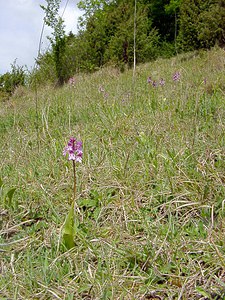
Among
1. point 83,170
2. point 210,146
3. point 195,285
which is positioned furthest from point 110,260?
point 210,146

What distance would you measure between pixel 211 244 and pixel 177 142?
36.7 inches

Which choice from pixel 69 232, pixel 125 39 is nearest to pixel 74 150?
pixel 69 232

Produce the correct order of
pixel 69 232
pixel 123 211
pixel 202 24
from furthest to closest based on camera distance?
pixel 202 24 < pixel 123 211 < pixel 69 232

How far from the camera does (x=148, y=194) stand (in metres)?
1.67

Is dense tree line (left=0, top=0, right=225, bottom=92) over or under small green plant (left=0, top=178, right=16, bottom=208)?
over

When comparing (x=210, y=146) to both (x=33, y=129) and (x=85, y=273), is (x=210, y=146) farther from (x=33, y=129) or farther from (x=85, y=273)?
(x=33, y=129)

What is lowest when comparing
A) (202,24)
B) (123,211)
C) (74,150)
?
(123,211)

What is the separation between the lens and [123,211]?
1.54 metres

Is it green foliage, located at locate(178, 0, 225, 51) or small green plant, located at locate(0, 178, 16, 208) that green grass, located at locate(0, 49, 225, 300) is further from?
green foliage, located at locate(178, 0, 225, 51)

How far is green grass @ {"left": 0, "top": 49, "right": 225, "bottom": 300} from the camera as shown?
1.15 m

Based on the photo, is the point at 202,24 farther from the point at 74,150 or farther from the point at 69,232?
the point at 69,232

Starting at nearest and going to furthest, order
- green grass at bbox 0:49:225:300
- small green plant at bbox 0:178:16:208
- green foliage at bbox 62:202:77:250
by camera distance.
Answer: green grass at bbox 0:49:225:300
green foliage at bbox 62:202:77:250
small green plant at bbox 0:178:16:208

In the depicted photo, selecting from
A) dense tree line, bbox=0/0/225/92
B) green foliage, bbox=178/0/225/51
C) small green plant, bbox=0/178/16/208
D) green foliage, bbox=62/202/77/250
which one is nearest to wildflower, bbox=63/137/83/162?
green foliage, bbox=62/202/77/250

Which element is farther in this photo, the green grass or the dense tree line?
the dense tree line
